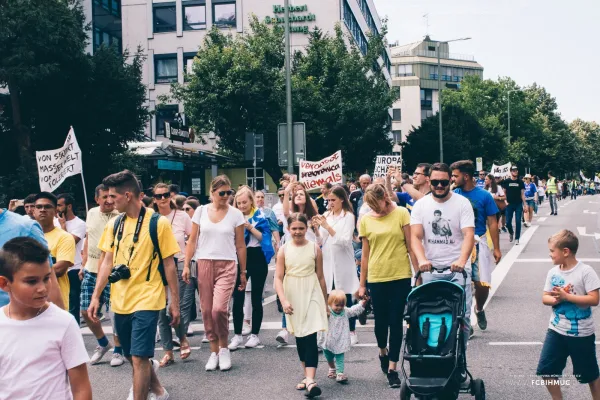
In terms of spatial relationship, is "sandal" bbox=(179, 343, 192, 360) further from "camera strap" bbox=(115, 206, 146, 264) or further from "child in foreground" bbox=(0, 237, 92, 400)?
"child in foreground" bbox=(0, 237, 92, 400)

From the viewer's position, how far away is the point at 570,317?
5.28m

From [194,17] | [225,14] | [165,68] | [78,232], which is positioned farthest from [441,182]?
[165,68]

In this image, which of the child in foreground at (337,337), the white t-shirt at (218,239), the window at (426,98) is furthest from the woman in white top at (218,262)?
the window at (426,98)

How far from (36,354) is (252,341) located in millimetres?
5392

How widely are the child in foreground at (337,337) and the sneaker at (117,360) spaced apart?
2.27 metres

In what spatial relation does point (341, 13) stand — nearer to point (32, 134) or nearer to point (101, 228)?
point (32, 134)

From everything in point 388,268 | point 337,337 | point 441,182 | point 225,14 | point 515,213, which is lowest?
point 337,337

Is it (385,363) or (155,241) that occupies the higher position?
(155,241)

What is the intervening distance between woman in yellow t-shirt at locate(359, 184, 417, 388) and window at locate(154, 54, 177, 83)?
140 feet

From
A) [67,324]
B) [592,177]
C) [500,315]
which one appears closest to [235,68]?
[500,315]

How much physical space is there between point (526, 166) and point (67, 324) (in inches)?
3280

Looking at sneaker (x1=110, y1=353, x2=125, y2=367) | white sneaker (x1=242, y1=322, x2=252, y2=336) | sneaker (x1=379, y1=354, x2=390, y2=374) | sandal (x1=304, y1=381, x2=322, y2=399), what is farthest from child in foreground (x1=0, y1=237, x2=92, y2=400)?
white sneaker (x1=242, y1=322, x2=252, y2=336)

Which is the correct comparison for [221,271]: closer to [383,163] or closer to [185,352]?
[185,352]

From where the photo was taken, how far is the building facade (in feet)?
331
